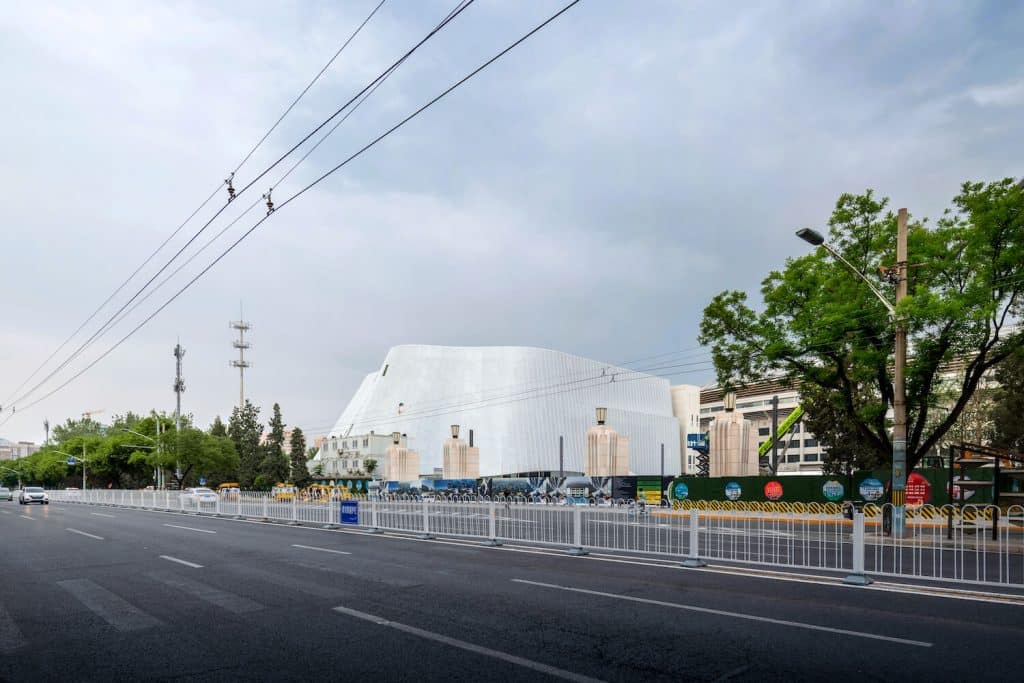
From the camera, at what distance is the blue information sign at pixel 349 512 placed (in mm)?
23562

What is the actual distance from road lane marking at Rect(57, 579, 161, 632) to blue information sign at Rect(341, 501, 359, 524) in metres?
12.1

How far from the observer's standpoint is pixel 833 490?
31.7 m

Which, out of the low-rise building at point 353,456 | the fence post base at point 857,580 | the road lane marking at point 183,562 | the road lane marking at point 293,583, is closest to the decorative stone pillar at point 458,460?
the low-rise building at point 353,456

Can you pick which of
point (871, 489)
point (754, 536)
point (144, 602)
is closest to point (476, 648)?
point (144, 602)

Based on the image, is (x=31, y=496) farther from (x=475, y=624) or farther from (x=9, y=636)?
(x=475, y=624)

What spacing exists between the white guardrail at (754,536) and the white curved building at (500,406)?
65901 mm

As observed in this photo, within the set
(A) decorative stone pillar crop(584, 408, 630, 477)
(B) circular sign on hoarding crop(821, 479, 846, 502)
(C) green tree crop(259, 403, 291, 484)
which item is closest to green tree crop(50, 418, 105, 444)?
(C) green tree crop(259, 403, 291, 484)

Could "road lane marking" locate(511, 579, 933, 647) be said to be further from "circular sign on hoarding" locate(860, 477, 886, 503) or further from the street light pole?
"circular sign on hoarding" locate(860, 477, 886, 503)

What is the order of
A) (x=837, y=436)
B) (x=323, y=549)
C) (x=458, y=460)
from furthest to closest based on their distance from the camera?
(x=458, y=460) < (x=837, y=436) < (x=323, y=549)

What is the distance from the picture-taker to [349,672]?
607 centimetres

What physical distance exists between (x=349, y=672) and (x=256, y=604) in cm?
395

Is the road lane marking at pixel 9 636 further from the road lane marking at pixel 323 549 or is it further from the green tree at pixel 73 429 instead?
the green tree at pixel 73 429

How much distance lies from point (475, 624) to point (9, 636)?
4925mm

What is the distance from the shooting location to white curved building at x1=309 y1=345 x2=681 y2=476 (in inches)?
4018
